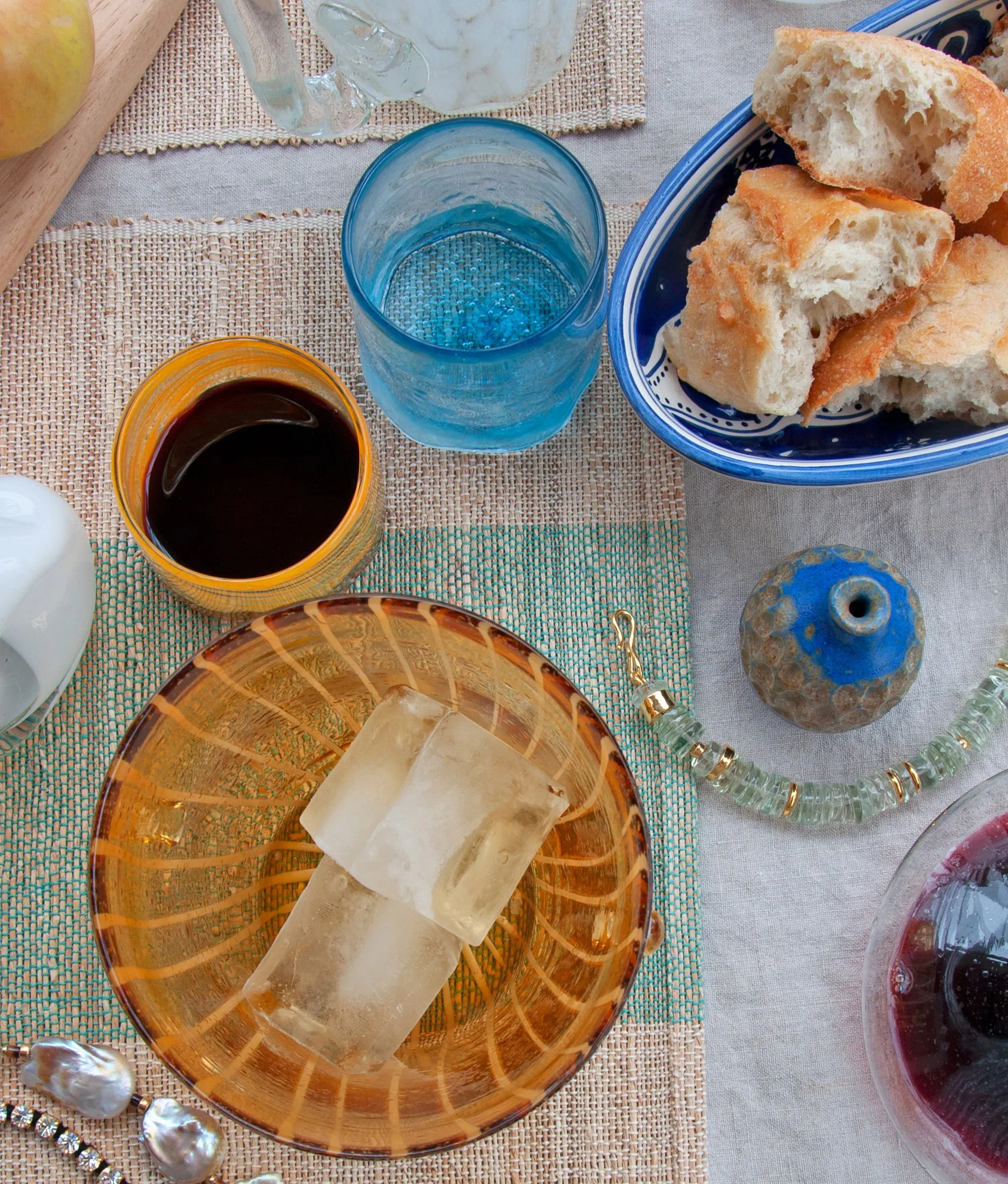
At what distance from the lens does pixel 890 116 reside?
0.68 metres

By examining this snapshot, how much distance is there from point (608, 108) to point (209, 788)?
591 millimetres

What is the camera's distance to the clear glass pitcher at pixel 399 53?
0.67 m

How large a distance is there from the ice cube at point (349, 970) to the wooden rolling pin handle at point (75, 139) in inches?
20.9

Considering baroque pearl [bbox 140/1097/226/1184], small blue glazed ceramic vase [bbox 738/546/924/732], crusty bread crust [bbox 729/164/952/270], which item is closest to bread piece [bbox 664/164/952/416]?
crusty bread crust [bbox 729/164/952/270]

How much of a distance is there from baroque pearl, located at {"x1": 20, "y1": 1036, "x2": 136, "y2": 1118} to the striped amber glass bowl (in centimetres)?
17

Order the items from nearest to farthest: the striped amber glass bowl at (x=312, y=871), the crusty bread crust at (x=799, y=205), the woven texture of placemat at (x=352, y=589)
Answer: the striped amber glass bowl at (x=312, y=871)
the crusty bread crust at (x=799, y=205)
the woven texture of placemat at (x=352, y=589)

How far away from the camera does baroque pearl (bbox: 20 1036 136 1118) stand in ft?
2.40

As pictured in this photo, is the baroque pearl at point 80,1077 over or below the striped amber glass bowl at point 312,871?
below

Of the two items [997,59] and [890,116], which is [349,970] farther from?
[997,59]

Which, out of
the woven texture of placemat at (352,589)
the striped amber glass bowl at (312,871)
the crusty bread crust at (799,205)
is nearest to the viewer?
the striped amber glass bowl at (312,871)

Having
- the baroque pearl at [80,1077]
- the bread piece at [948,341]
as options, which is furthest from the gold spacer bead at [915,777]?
the baroque pearl at [80,1077]

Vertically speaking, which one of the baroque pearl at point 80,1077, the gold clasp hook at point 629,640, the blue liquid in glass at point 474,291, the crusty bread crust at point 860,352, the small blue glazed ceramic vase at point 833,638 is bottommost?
the baroque pearl at point 80,1077

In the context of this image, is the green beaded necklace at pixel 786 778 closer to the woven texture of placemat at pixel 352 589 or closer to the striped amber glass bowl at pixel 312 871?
the woven texture of placemat at pixel 352 589

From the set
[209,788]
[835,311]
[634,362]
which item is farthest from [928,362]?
[209,788]
